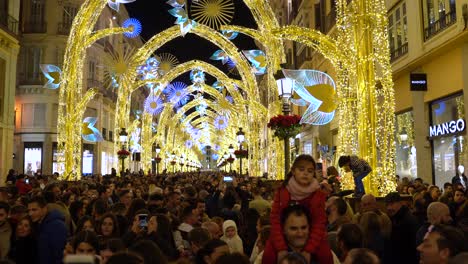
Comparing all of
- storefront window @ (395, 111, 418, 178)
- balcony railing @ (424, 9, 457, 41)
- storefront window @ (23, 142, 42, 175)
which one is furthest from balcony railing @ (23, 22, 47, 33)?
balcony railing @ (424, 9, 457, 41)

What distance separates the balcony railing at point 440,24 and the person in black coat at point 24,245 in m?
17.3

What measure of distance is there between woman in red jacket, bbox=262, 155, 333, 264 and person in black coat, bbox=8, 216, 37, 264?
3.56 m

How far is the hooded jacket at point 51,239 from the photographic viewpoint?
6.78m

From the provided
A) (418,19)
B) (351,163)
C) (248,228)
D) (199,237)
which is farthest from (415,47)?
(199,237)

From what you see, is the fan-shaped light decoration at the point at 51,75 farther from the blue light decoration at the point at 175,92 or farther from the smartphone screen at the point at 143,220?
the blue light decoration at the point at 175,92

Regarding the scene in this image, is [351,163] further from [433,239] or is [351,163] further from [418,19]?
[418,19]

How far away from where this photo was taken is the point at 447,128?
21109 mm

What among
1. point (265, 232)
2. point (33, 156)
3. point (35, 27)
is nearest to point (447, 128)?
point (265, 232)

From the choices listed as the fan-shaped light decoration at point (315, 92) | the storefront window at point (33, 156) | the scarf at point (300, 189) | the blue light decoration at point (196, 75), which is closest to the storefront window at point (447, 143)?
the fan-shaped light decoration at point (315, 92)

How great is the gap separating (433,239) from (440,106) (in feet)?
61.6

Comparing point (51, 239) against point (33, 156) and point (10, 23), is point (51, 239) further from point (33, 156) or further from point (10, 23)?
point (33, 156)

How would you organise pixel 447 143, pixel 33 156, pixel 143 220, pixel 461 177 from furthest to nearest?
1. pixel 33 156
2. pixel 447 143
3. pixel 461 177
4. pixel 143 220

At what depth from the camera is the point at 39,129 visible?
42.8 meters

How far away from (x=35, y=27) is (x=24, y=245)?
41.5 metres
